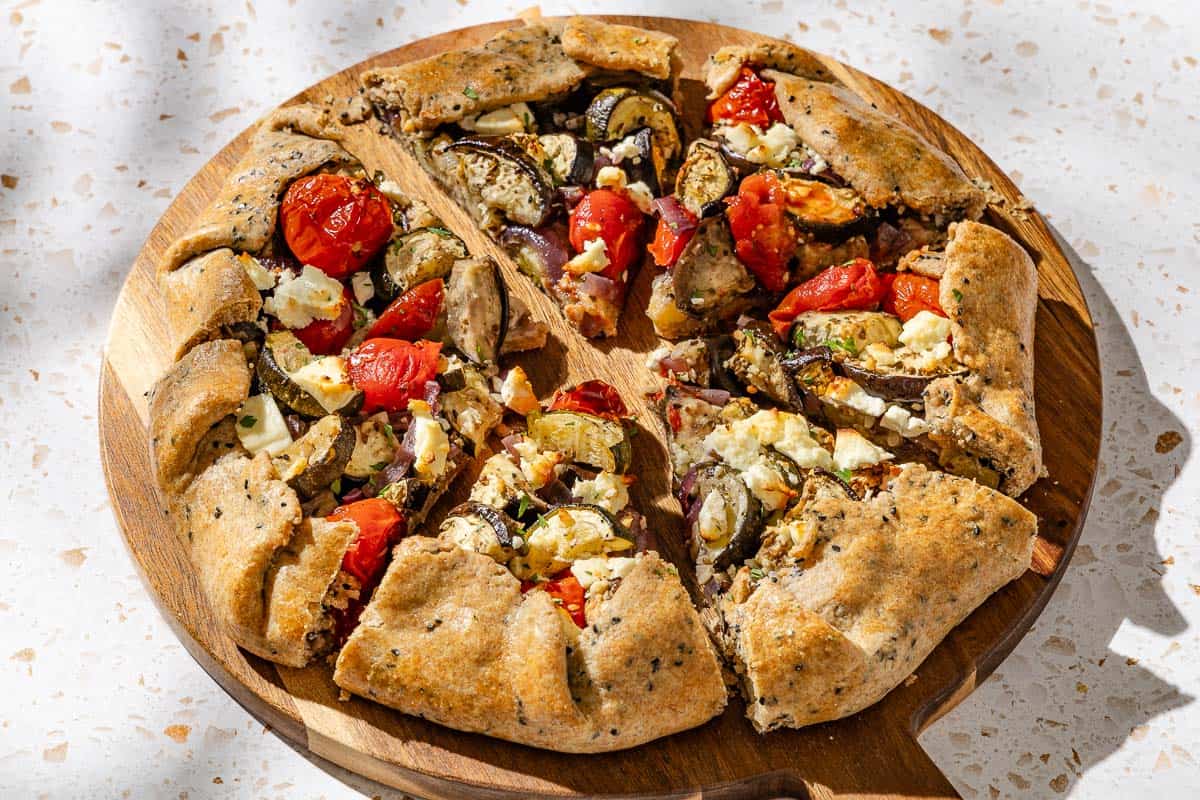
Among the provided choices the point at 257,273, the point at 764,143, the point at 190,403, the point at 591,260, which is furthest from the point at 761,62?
the point at 190,403

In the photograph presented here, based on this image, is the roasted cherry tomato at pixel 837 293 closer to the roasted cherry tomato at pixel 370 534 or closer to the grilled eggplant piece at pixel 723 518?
the grilled eggplant piece at pixel 723 518

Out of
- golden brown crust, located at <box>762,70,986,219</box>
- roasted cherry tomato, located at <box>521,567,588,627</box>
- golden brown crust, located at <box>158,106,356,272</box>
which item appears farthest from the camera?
golden brown crust, located at <box>762,70,986,219</box>

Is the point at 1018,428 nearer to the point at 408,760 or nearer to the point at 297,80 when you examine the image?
the point at 408,760

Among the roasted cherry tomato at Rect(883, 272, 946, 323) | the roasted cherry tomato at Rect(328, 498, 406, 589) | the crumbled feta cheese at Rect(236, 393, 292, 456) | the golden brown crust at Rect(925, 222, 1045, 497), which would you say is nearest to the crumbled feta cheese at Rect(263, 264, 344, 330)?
the crumbled feta cheese at Rect(236, 393, 292, 456)

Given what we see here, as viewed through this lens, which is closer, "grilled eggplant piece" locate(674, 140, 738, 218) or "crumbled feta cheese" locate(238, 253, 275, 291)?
"crumbled feta cheese" locate(238, 253, 275, 291)

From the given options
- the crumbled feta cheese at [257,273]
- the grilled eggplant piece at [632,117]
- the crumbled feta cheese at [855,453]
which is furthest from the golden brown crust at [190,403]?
the crumbled feta cheese at [855,453]

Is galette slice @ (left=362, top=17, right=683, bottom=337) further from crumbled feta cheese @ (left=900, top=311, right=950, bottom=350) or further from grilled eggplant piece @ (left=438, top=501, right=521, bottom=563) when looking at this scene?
crumbled feta cheese @ (left=900, top=311, right=950, bottom=350)

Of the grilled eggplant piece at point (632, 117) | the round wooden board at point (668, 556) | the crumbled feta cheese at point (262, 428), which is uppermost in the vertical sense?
the grilled eggplant piece at point (632, 117)

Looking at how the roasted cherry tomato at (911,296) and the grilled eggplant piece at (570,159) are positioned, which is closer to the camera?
the roasted cherry tomato at (911,296)

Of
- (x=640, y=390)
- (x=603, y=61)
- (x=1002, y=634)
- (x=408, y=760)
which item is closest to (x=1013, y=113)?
(x=603, y=61)
